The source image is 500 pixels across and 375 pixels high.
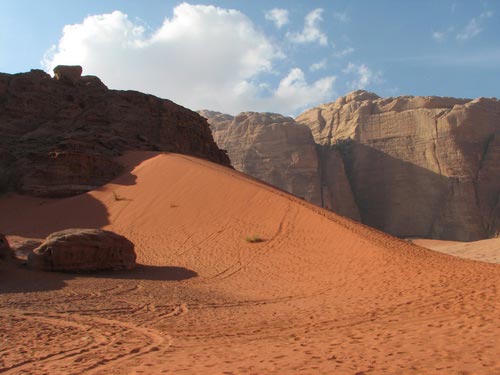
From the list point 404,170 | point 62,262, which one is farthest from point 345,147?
point 62,262

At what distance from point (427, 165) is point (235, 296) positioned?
3738 centimetres

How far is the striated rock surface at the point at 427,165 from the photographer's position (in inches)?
1580

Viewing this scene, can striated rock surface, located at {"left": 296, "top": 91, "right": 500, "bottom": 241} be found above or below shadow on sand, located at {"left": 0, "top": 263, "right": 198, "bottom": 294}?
above

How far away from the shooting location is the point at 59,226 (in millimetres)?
17328

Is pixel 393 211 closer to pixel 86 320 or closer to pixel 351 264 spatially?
pixel 351 264

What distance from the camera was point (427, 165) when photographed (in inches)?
1698

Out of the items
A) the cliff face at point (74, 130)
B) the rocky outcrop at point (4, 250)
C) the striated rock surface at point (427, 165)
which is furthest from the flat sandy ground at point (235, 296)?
the striated rock surface at point (427, 165)

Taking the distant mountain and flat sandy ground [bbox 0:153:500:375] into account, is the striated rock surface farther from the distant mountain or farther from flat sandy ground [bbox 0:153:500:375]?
flat sandy ground [bbox 0:153:500:375]

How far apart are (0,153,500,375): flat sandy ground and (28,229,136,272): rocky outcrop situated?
1.68 ft

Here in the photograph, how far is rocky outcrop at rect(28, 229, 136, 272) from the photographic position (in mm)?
11516

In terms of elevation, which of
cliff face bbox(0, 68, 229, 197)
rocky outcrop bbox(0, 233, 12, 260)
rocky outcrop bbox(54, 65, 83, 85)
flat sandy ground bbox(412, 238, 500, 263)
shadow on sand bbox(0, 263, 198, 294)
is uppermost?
rocky outcrop bbox(54, 65, 83, 85)

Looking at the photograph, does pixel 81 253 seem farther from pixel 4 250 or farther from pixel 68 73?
pixel 68 73

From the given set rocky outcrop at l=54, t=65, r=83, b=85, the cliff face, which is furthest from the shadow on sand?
rocky outcrop at l=54, t=65, r=83, b=85

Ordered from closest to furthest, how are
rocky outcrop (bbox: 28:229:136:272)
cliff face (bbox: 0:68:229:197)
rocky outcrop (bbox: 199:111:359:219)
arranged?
rocky outcrop (bbox: 28:229:136:272) < cliff face (bbox: 0:68:229:197) < rocky outcrop (bbox: 199:111:359:219)
